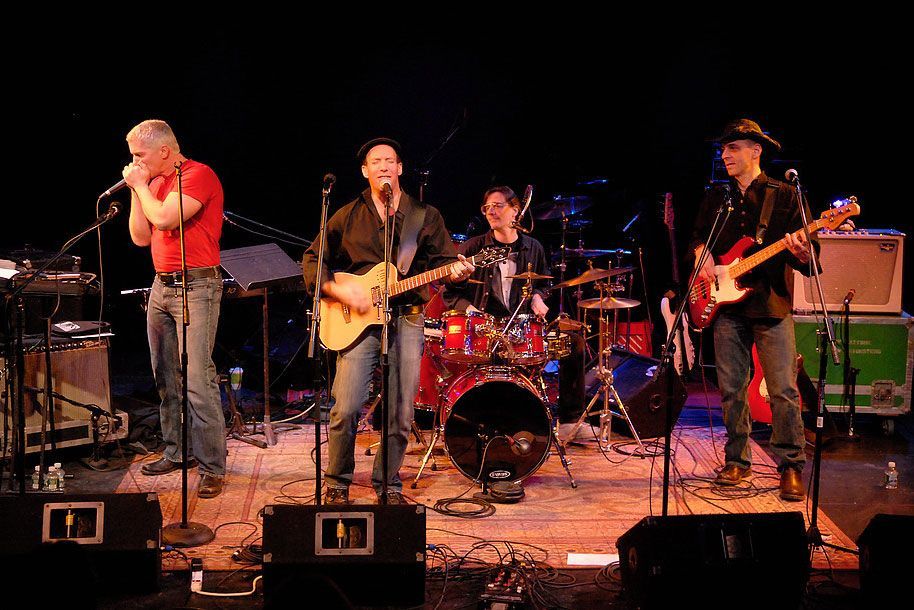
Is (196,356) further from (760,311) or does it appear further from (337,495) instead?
(760,311)

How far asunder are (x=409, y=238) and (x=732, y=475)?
2.67 metres

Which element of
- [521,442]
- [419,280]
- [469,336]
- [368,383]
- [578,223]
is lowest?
[521,442]

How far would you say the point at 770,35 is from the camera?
9.14 m

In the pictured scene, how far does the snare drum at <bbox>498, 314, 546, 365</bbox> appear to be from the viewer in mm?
5871

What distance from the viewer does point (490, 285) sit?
22.7 ft

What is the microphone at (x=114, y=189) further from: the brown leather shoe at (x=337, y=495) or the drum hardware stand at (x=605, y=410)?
the drum hardware stand at (x=605, y=410)

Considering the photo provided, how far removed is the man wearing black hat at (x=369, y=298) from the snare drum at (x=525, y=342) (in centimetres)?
73

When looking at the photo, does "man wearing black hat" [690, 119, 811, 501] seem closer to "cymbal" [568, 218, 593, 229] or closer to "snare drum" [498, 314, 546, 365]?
"snare drum" [498, 314, 546, 365]

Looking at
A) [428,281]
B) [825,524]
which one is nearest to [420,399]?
[428,281]

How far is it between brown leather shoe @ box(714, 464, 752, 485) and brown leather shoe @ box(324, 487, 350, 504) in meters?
2.45

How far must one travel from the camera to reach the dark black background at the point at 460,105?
913 centimetres

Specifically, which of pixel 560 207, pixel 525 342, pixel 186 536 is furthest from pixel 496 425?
pixel 560 207

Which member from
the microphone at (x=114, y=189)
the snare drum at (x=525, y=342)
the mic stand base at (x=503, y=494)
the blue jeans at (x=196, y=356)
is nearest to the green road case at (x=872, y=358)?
the snare drum at (x=525, y=342)

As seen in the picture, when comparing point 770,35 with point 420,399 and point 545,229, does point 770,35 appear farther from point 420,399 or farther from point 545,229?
point 420,399
